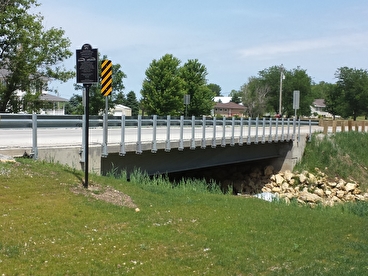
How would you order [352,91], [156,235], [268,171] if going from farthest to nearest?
[352,91] < [268,171] < [156,235]

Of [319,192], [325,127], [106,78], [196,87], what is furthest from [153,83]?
[106,78]

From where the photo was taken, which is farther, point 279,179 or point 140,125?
point 279,179

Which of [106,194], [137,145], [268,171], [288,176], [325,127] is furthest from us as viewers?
[325,127]

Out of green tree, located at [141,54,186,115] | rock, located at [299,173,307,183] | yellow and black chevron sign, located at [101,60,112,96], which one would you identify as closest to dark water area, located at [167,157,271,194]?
rock, located at [299,173,307,183]

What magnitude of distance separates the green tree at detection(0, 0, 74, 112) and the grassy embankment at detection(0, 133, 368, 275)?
17029mm

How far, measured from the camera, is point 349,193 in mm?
22906

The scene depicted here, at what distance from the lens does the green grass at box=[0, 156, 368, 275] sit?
236 inches

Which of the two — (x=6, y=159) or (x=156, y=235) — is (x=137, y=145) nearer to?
(x=6, y=159)

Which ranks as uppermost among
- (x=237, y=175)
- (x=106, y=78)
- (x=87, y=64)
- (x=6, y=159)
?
(x=87, y=64)

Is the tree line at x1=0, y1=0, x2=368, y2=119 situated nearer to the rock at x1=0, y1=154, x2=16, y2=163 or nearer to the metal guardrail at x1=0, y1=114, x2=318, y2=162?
the metal guardrail at x1=0, y1=114, x2=318, y2=162

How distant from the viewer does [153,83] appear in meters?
48.6

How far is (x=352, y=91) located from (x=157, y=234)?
62.5 metres

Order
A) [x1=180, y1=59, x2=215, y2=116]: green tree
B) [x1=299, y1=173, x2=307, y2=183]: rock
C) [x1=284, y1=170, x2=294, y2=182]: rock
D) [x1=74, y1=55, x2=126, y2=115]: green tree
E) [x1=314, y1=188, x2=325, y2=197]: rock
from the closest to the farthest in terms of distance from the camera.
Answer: [x1=314, y1=188, x2=325, y2=197]: rock, [x1=299, y1=173, x2=307, y2=183]: rock, [x1=284, y1=170, x2=294, y2=182]: rock, [x1=74, y1=55, x2=126, y2=115]: green tree, [x1=180, y1=59, x2=215, y2=116]: green tree

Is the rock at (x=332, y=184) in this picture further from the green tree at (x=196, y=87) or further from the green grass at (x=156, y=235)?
the green tree at (x=196, y=87)
